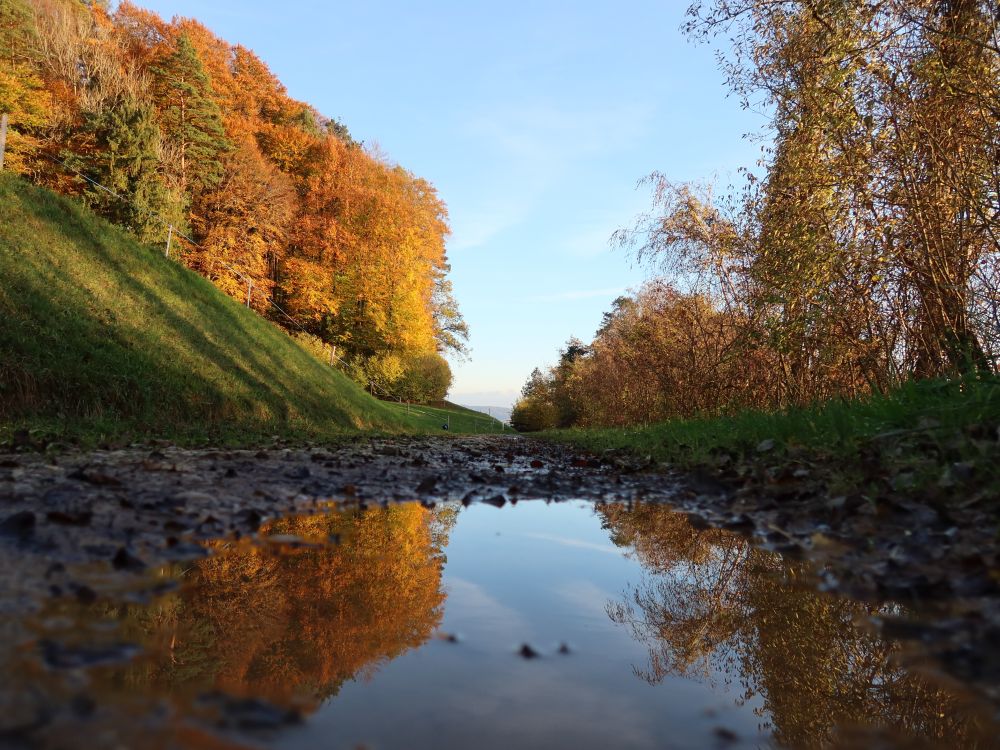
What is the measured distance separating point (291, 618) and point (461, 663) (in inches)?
23.2

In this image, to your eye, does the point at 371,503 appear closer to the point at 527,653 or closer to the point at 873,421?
the point at 527,653

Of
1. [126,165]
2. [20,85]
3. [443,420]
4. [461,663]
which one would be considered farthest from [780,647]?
[443,420]

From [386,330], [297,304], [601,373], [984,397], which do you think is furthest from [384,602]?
[297,304]

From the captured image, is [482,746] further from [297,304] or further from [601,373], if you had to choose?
[297,304]

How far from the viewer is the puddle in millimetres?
1191

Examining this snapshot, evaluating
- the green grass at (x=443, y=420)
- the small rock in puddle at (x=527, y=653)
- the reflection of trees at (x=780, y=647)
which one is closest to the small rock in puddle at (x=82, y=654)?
the small rock in puddle at (x=527, y=653)

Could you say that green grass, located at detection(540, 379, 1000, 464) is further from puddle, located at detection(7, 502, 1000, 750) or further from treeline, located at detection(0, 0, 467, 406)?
treeline, located at detection(0, 0, 467, 406)

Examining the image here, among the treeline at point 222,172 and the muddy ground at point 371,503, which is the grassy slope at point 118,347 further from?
the treeline at point 222,172

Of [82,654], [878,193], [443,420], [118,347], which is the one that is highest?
[878,193]

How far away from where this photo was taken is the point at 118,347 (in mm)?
9844

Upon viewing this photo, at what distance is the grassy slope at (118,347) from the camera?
816 centimetres

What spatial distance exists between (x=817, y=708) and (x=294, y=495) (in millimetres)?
3446

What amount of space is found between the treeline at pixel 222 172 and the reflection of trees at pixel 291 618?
2149 cm

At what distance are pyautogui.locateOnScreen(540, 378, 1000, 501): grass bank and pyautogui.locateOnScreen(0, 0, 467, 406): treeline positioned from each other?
68.4 ft
